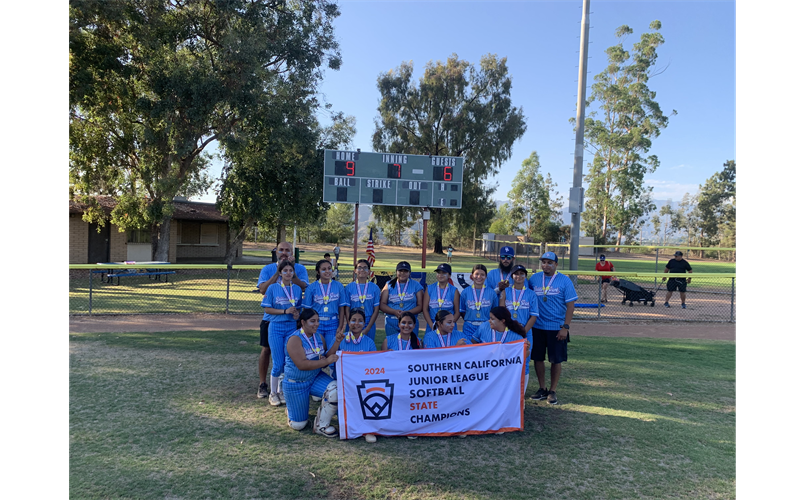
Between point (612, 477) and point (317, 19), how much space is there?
79.1ft

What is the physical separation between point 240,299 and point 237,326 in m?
3.91

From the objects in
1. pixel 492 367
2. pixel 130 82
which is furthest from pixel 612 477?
pixel 130 82

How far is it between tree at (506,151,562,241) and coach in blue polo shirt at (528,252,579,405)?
142ft

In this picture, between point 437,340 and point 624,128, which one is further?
point 624,128

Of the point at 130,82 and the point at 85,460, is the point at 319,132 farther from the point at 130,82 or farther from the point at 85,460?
the point at 85,460

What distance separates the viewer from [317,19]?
22.7 metres

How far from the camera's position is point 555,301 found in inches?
220

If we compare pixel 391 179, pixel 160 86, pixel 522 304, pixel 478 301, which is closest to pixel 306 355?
pixel 478 301

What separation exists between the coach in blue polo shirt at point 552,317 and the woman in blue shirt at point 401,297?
1.54 metres

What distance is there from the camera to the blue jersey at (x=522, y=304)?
5.47 meters

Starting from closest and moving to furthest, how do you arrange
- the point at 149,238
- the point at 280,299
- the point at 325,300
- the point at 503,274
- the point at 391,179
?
the point at 280,299 → the point at 325,300 → the point at 503,274 → the point at 391,179 → the point at 149,238

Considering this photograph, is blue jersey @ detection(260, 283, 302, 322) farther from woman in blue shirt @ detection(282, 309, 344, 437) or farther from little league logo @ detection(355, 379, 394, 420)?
little league logo @ detection(355, 379, 394, 420)

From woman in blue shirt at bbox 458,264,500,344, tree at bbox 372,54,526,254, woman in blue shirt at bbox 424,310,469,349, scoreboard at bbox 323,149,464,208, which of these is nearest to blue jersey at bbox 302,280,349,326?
woman in blue shirt at bbox 424,310,469,349

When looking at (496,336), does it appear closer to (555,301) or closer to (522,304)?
(522,304)
